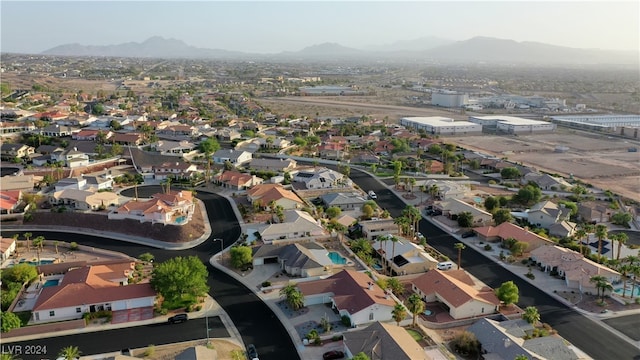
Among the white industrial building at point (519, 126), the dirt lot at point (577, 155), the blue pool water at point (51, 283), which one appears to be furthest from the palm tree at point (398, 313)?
the white industrial building at point (519, 126)

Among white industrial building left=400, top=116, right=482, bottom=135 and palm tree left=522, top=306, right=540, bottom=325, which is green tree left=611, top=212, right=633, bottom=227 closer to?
palm tree left=522, top=306, right=540, bottom=325

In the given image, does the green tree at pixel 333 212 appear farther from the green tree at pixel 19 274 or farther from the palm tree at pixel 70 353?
the palm tree at pixel 70 353

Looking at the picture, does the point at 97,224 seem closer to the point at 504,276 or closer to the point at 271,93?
the point at 504,276

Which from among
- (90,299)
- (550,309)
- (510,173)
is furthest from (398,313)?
(510,173)

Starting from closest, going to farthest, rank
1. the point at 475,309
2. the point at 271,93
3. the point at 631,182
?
the point at 475,309
the point at 631,182
the point at 271,93

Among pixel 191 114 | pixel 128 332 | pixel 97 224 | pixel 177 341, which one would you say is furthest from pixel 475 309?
pixel 191 114
